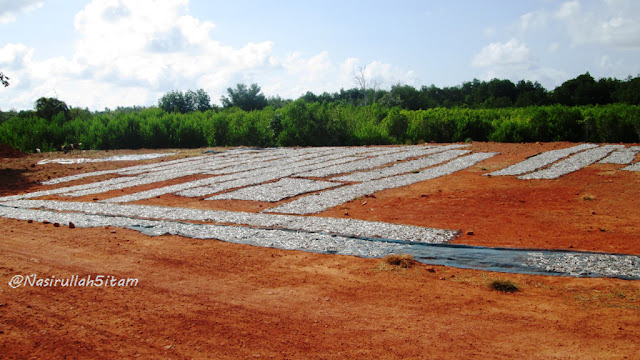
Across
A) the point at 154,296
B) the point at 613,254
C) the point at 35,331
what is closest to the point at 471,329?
the point at 613,254

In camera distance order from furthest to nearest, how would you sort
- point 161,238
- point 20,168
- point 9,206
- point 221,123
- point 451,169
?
point 221,123 < point 20,168 < point 451,169 < point 9,206 < point 161,238

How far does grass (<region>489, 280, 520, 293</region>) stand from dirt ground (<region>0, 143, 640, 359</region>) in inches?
2.8

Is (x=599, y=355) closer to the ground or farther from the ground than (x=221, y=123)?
closer to the ground

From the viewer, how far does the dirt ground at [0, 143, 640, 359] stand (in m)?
3.46

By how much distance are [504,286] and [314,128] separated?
65.7 ft

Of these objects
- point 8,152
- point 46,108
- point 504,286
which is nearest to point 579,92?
point 46,108

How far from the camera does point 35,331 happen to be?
3.85 m

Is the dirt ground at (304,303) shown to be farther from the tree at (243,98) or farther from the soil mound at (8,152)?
the tree at (243,98)

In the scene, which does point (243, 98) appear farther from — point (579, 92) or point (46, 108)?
point (579, 92)

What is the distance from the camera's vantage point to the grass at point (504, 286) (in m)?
4.45

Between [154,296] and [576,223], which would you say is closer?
[154,296]

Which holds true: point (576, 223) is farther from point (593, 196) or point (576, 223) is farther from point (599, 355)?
point (599, 355)

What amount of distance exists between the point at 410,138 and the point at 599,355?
67.1 feet

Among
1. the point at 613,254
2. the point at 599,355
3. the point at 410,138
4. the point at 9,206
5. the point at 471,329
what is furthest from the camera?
the point at 410,138
